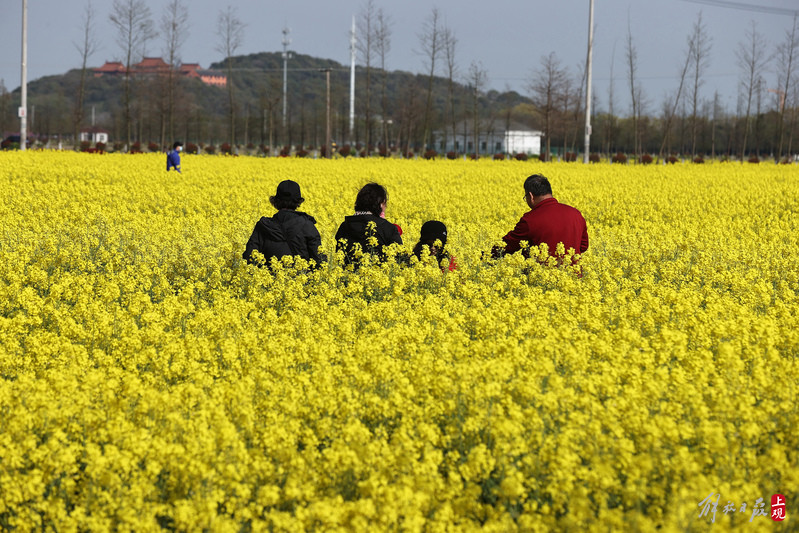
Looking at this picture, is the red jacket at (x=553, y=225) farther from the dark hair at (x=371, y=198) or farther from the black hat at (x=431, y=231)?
the dark hair at (x=371, y=198)

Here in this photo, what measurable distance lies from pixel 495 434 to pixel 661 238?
29.4ft

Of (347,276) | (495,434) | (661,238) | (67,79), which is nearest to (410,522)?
(495,434)

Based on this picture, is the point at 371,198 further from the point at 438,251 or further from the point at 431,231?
the point at 438,251

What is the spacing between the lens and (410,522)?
304 centimetres

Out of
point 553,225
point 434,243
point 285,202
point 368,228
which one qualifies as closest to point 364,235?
point 368,228

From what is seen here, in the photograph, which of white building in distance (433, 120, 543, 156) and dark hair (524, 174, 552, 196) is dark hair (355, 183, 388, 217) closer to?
dark hair (524, 174, 552, 196)

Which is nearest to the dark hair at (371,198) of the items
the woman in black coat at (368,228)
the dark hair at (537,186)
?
the woman in black coat at (368,228)

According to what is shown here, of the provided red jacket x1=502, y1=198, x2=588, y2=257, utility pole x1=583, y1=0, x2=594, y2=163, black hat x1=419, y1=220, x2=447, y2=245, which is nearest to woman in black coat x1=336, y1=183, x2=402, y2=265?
black hat x1=419, y1=220, x2=447, y2=245

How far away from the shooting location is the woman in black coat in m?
7.59

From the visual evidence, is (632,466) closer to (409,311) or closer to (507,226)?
→ (409,311)

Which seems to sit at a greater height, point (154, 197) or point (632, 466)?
point (154, 197)

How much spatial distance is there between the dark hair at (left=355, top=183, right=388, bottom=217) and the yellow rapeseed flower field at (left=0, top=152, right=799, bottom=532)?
77 cm

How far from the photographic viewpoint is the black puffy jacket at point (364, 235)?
7738 mm

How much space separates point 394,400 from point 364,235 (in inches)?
157
